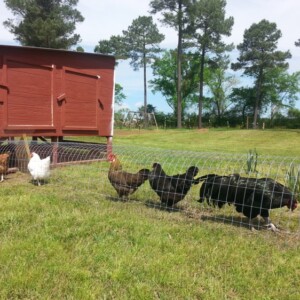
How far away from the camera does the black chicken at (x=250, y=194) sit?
4953 mm

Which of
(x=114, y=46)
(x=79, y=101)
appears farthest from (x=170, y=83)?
(x=79, y=101)

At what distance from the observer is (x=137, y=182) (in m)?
6.34

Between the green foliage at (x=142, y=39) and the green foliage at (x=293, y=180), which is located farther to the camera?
the green foliage at (x=142, y=39)

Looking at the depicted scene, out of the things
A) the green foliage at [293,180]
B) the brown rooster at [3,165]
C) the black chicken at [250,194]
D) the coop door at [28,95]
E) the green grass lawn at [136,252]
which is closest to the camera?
the green grass lawn at [136,252]

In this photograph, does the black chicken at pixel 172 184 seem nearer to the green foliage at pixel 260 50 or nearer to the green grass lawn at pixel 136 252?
the green grass lawn at pixel 136 252

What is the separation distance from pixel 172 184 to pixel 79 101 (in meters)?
5.81

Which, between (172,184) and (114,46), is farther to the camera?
(114,46)

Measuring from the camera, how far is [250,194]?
16.9 feet

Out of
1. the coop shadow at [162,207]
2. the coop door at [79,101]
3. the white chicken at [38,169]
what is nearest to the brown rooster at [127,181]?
the coop shadow at [162,207]

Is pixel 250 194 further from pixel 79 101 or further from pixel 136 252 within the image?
pixel 79 101

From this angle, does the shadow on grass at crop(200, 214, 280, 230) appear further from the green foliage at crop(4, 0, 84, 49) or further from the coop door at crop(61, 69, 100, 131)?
the green foliage at crop(4, 0, 84, 49)

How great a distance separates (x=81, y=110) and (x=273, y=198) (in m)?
7.23

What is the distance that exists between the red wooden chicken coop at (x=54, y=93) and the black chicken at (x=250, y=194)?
592 centimetres

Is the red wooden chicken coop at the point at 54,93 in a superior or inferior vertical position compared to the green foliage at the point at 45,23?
inferior
